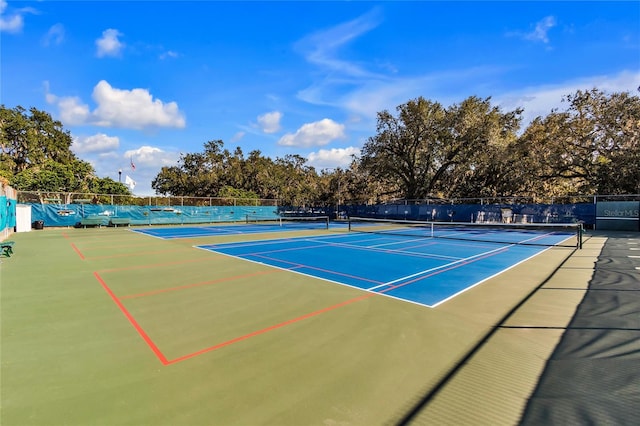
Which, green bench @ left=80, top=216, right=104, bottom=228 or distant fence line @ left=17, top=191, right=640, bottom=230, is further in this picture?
green bench @ left=80, top=216, right=104, bottom=228

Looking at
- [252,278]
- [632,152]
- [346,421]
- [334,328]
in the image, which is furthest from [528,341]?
[632,152]

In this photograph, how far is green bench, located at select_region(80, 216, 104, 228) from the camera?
91.7 ft

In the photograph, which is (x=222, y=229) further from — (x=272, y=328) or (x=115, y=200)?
(x=272, y=328)

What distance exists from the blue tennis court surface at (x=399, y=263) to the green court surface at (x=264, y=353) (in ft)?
2.07

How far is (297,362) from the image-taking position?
13.2 ft

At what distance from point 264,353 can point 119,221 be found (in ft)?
104

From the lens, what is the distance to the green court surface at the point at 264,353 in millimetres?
3066

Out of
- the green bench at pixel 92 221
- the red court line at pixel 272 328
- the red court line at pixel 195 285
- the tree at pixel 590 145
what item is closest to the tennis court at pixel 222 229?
the green bench at pixel 92 221

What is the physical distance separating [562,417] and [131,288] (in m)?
8.50

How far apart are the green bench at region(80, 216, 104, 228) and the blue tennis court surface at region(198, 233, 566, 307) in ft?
64.5

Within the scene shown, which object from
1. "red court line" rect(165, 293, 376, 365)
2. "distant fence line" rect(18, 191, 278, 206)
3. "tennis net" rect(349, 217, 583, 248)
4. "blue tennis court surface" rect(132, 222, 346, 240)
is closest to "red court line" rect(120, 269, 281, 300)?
"red court line" rect(165, 293, 376, 365)

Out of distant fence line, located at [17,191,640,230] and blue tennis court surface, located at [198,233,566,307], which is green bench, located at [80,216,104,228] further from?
blue tennis court surface, located at [198,233,566,307]

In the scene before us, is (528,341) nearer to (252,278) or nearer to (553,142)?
(252,278)

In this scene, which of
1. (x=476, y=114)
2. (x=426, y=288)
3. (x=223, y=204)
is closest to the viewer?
(x=426, y=288)
